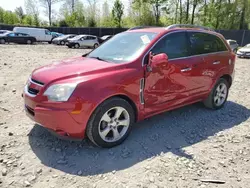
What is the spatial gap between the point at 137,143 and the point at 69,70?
1.48 metres

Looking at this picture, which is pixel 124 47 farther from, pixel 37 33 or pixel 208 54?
pixel 37 33

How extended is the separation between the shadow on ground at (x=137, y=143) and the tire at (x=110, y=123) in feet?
0.46

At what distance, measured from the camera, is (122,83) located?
350cm

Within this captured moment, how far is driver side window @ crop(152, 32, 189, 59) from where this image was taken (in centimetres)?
409

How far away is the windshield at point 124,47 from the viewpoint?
3.90 meters

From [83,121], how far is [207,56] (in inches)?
114

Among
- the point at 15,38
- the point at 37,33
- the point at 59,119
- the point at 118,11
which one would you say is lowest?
the point at 59,119

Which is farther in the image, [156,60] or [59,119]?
[156,60]

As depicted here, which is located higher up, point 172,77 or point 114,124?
point 172,77

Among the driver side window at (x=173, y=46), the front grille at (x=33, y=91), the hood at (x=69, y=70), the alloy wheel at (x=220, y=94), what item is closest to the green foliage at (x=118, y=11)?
the alloy wheel at (x=220, y=94)

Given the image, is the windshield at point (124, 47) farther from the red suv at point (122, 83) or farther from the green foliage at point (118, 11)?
the green foliage at point (118, 11)

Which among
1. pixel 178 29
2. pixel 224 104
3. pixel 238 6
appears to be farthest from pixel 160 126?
pixel 238 6

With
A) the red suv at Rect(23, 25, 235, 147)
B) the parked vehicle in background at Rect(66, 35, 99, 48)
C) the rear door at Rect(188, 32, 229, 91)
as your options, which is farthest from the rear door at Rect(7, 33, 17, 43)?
the rear door at Rect(188, 32, 229, 91)

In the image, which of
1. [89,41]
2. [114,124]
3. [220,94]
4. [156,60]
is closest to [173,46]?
[156,60]
